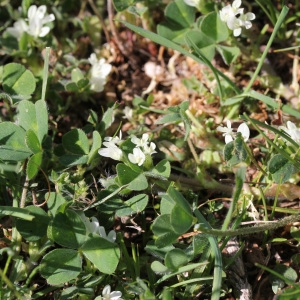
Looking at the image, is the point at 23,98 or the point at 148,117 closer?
the point at 23,98

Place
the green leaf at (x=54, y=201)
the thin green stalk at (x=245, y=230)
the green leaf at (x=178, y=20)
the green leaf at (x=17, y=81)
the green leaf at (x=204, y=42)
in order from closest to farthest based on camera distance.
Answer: the thin green stalk at (x=245, y=230)
the green leaf at (x=54, y=201)
the green leaf at (x=17, y=81)
the green leaf at (x=204, y=42)
the green leaf at (x=178, y=20)

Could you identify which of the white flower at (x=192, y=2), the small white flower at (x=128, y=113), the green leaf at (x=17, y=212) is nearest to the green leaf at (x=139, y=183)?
the green leaf at (x=17, y=212)

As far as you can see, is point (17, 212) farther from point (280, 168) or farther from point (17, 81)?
point (280, 168)

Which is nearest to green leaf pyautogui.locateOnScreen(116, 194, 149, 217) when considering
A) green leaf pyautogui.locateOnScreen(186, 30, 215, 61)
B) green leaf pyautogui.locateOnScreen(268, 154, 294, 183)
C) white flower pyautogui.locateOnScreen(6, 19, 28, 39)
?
green leaf pyautogui.locateOnScreen(268, 154, 294, 183)

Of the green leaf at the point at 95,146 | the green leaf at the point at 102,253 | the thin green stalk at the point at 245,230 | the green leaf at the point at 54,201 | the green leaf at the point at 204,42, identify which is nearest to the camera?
the thin green stalk at the point at 245,230

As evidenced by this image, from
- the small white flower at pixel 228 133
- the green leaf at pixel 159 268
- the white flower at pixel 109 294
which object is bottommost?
the white flower at pixel 109 294

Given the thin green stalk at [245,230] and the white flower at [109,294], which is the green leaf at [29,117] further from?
the thin green stalk at [245,230]

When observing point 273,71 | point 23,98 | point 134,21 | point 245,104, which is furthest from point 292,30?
point 23,98

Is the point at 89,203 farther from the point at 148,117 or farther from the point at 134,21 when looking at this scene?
the point at 134,21
